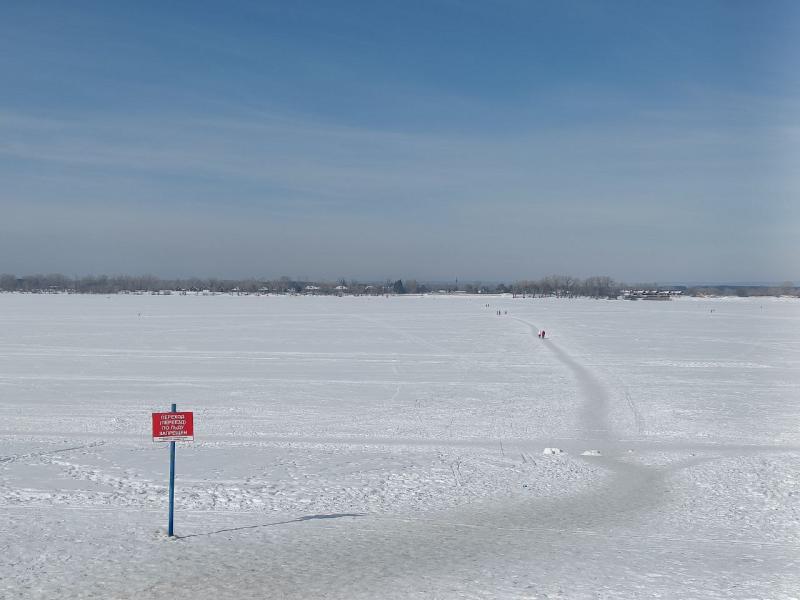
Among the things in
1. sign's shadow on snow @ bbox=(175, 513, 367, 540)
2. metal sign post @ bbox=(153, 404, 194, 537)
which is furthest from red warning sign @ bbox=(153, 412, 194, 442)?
sign's shadow on snow @ bbox=(175, 513, 367, 540)

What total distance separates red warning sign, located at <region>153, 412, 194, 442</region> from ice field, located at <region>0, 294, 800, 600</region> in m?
1.25

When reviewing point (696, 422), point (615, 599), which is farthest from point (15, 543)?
point (696, 422)

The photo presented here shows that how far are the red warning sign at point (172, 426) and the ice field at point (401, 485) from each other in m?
1.25

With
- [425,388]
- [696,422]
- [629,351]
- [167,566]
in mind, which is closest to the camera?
[167,566]

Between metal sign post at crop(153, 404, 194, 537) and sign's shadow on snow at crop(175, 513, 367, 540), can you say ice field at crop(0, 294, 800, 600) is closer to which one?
sign's shadow on snow at crop(175, 513, 367, 540)

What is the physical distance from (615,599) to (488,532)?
2.56m

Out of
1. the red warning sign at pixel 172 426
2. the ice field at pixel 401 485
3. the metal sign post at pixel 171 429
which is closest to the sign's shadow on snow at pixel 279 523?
the ice field at pixel 401 485

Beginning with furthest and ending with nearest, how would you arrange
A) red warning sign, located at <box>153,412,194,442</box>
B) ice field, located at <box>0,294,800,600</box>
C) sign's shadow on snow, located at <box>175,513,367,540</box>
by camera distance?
sign's shadow on snow, located at <box>175,513,367,540</box> < red warning sign, located at <box>153,412,194,442</box> < ice field, located at <box>0,294,800,600</box>

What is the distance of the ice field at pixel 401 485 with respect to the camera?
8695mm

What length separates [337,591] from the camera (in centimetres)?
824

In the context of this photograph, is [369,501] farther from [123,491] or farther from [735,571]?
[735,571]

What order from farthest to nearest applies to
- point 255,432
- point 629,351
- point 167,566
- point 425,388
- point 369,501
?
point 629,351 → point 425,388 → point 255,432 → point 369,501 → point 167,566

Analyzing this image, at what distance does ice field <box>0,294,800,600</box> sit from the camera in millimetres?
8695

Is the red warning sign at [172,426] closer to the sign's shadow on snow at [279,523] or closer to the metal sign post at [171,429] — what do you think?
the metal sign post at [171,429]
